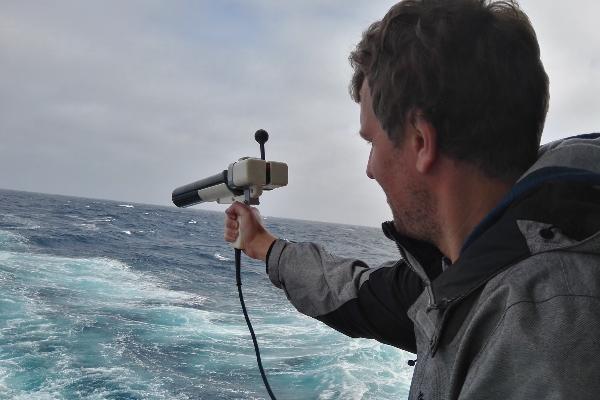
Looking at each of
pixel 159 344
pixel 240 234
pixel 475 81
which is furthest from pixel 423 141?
pixel 159 344

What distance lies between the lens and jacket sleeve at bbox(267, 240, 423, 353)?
1627mm

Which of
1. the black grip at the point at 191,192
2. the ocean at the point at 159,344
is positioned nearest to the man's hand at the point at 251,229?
the black grip at the point at 191,192

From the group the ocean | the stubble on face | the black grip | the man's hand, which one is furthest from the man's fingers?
the ocean

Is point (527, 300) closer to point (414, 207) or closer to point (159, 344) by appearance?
point (414, 207)

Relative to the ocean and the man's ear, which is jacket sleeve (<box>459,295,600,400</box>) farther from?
the ocean

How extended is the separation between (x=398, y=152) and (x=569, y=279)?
1.41 ft

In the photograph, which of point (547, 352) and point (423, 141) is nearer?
point (547, 352)

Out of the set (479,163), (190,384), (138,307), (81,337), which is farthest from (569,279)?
(138,307)

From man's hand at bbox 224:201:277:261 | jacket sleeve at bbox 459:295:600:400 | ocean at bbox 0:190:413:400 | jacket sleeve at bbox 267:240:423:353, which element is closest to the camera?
jacket sleeve at bbox 459:295:600:400

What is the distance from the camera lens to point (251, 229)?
1.75m

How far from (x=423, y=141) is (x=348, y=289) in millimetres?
784

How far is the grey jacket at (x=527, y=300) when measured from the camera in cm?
66

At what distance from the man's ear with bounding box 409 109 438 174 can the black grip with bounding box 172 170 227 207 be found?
94 cm

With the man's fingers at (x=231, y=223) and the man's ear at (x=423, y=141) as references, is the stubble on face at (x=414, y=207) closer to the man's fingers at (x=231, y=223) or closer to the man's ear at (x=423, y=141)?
the man's ear at (x=423, y=141)
